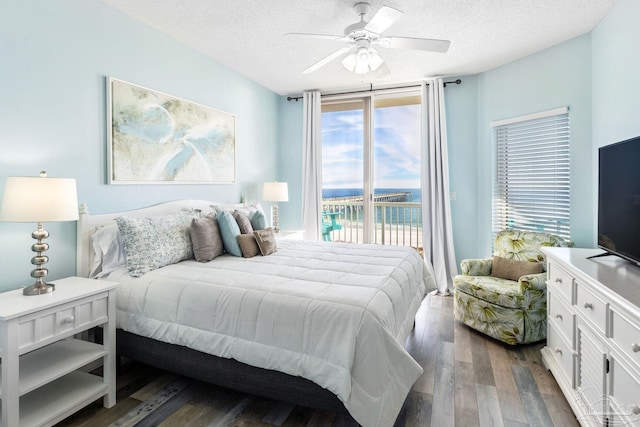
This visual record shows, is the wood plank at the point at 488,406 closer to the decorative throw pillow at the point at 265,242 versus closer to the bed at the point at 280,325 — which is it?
the bed at the point at 280,325

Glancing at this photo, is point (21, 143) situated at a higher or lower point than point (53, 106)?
lower

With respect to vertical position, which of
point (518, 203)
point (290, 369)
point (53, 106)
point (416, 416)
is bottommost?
point (416, 416)

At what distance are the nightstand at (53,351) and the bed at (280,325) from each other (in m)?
0.22

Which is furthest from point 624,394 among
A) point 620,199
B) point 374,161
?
point 374,161

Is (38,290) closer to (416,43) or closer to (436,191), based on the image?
(416,43)

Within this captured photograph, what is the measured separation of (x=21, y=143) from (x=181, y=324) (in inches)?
59.9

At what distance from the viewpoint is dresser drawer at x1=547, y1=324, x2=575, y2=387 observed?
2.08 meters

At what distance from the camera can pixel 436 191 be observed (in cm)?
448

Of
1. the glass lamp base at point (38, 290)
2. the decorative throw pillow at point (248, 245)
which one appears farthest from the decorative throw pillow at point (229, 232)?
the glass lamp base at point (38, 290)

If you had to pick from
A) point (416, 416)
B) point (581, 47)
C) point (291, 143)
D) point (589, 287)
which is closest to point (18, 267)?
point (416, 416)

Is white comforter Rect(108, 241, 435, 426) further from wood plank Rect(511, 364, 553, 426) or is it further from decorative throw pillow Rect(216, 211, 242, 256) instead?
wood plank Rect(511, 364, 553, 426)

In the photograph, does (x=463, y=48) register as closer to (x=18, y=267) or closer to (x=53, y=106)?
(x=53, y=106)

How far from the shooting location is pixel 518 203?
13.0ft

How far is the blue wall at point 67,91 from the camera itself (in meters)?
2.13
